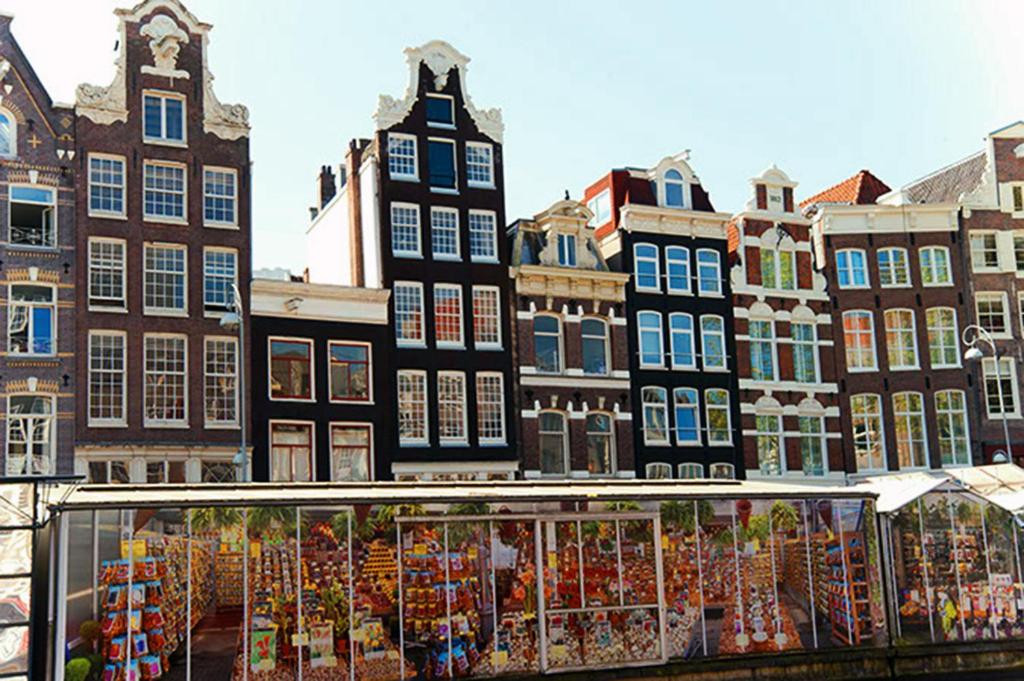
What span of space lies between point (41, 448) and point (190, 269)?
6.39m

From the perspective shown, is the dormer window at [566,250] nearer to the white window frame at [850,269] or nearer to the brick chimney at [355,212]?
the brick chimney at [355,212]

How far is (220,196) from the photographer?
1451 inches

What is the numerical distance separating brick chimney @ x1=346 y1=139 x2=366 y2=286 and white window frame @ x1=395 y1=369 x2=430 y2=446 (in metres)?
3.63

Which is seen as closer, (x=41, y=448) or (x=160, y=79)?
(x=41, y=448)

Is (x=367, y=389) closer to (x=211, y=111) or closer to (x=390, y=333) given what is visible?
(x=390, y=333)

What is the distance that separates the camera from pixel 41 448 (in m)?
33.0

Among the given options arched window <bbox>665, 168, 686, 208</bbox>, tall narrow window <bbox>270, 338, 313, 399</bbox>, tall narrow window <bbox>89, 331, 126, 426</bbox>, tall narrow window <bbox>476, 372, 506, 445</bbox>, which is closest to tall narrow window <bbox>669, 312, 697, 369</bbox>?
arched window <bbox>665, 168, 686, 208</bbox>

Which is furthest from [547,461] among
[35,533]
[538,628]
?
[35,533]

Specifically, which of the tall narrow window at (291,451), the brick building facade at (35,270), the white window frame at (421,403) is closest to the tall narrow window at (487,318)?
the white window frame at (421,403)

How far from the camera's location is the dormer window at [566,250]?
4219 centimetres

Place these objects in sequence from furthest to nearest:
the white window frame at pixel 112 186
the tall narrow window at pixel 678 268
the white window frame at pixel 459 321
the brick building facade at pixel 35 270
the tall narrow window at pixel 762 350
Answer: the tall narrow window at pixel 762 350
the tall narrow window at pixel 678 268
the white window frame at pixel 459 321
the white window frame at pixel 112 186
the brick building facade at pixel 35 270

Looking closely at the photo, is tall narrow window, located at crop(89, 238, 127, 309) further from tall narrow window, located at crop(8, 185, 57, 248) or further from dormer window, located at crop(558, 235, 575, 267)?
dormer window, located at crop(558, 235, 575, 267)

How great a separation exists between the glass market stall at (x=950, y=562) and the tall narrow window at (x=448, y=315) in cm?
1555

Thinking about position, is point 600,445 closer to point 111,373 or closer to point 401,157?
point 401,157
